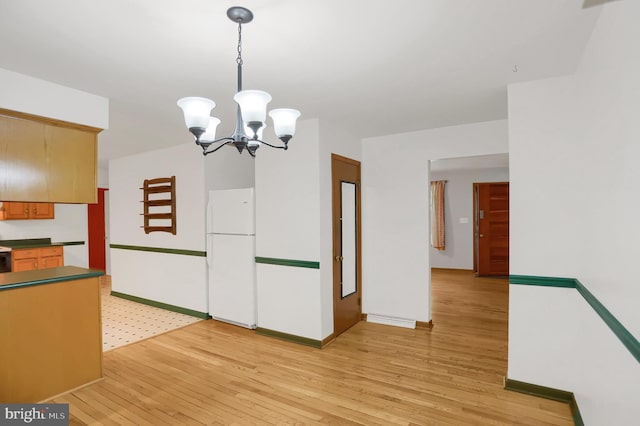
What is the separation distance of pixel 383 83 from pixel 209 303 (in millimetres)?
3609

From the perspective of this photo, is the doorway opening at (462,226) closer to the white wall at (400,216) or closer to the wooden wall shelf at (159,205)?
the white wall at (400,216)

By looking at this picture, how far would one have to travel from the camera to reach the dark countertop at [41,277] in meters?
2.51

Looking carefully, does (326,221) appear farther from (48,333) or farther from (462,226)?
(462,226)

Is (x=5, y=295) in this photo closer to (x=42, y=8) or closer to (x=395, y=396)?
(x=42, y=8)

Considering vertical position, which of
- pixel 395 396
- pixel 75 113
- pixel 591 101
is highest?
pixel 75 113

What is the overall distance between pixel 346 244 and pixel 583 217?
241 cm

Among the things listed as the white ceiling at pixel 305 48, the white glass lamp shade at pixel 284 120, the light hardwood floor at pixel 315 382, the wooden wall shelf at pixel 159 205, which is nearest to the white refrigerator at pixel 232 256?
the light hardwood floor at pixel 315 382

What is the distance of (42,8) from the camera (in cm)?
167

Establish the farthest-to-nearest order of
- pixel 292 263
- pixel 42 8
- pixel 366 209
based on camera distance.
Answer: pixel 366 209, pixel 292 263, pixel 42 8

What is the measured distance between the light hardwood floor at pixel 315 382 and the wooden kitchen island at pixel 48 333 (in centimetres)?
20

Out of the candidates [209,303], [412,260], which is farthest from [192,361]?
[412,260]

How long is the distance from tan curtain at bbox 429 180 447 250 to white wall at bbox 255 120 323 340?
533cm

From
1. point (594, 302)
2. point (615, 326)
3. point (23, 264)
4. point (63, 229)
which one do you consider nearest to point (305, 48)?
point (615, 326)

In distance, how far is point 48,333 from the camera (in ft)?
8.68
